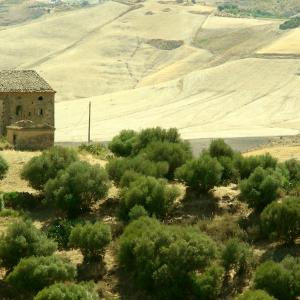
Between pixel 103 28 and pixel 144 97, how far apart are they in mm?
66628

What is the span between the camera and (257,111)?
335ft

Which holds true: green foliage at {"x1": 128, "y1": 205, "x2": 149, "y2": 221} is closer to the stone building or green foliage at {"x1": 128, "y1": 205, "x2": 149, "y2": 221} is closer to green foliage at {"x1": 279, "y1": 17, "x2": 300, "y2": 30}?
the stone building

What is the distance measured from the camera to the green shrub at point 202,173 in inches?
1548

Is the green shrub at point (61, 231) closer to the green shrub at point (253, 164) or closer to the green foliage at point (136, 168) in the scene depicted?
the green foliage at point (136, 168)

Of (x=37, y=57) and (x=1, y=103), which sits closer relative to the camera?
(x=1, y=103)

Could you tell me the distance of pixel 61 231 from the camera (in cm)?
3628

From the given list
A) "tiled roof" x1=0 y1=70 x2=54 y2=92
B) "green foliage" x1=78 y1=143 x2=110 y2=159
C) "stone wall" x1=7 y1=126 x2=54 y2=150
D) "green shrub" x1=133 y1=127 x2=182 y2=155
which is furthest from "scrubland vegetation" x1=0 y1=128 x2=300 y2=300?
"tiled roof" x1=0 y1=70 x2=54 y2=92

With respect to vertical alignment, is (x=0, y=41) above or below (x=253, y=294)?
below

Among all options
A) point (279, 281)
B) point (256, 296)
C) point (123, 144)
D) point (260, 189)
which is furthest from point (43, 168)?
point (256, 296)

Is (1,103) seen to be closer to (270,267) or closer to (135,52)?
(270,267)

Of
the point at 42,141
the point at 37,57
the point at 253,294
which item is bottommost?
the point at 37,57

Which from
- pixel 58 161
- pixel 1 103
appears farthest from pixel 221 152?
pixel 1 103

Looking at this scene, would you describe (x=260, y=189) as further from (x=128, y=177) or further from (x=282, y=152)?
(x=282, y=152)

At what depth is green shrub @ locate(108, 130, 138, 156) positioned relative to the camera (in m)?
51.5
